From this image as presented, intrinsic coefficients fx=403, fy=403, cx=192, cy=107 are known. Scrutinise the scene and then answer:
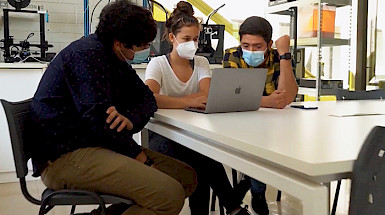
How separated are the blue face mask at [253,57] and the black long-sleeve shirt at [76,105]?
823 millimetres

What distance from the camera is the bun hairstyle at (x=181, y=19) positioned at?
6.64 ft

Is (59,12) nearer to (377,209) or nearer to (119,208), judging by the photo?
(119,208)

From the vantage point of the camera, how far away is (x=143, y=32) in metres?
1.46

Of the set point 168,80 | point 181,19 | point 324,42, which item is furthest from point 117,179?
point 324,42

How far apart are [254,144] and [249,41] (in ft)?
3.89

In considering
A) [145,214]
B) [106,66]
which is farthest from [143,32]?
[145,214]

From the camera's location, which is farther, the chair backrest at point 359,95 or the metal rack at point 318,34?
the metal rack at point 318,34

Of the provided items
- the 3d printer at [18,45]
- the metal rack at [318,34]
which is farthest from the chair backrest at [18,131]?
the metal rack at [318,34]

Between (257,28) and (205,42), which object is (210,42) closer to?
(205,42)

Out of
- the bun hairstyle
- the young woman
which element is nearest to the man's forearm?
the young woman

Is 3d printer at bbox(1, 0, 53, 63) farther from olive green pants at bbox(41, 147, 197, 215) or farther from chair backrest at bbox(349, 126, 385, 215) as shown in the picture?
chair backrest at bbox(349, 126, 385, 215)

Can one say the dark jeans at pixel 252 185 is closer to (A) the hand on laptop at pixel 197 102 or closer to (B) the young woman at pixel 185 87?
(B) the young woman at pixel 185 87

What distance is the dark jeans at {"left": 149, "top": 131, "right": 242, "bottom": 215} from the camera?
169 centimetres

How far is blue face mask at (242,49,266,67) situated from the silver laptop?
43cm
